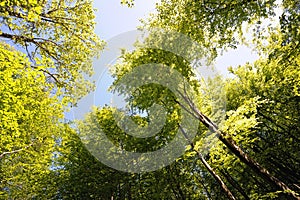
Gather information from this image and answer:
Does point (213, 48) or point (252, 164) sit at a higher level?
point (213, 48)

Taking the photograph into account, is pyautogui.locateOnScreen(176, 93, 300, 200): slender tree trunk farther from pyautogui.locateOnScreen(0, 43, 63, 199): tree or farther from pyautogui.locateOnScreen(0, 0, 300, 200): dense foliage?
pyautogui.locateOnScreen(0, 43, 63, 199): tree

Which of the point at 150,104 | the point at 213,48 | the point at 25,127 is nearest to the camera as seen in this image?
the point at 213,48

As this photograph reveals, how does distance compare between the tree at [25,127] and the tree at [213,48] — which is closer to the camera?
the tree at [213,48]

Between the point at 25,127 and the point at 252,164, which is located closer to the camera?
the point at 252,164

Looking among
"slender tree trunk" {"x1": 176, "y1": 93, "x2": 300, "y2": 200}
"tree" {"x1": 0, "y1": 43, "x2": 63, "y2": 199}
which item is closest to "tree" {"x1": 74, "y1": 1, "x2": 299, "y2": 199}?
"slender tree trunk" {"x1": 176, "y1": 93, "x2": 300, "y2": 200}

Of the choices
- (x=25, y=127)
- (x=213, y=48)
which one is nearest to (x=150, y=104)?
(x=213, y=48)

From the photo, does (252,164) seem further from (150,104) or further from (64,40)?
(64,40)

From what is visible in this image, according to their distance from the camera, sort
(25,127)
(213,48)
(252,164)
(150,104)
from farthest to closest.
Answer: (25,127)
(150,104)
(213,48)
(252,164)

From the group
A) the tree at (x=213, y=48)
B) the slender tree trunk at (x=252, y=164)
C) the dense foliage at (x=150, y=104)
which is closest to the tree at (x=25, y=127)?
the dense foliage at (x=150, y=104)

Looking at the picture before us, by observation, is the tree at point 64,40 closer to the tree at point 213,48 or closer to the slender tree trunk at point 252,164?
the tree at point 213,48

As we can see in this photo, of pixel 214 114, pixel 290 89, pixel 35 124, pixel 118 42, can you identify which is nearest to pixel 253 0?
pixel 214 114

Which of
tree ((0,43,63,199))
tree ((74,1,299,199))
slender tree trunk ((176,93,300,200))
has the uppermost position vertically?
tree ((0,43,63,199))

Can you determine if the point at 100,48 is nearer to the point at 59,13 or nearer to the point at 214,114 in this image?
the point at 59,13

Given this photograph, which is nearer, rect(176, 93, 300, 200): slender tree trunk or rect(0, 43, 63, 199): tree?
rect(176, 93, 300, 200): slender tree trunk
